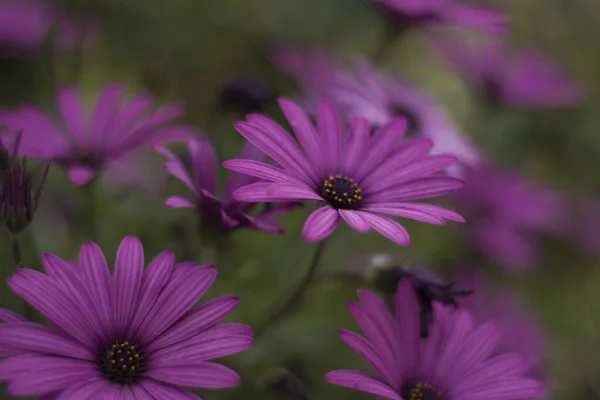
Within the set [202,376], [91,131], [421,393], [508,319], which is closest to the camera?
[202,376]

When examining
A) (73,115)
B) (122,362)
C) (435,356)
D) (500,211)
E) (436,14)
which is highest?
(436,14)

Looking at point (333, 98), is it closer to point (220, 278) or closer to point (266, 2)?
point (220, 278)

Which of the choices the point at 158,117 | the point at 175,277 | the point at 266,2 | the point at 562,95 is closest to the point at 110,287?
the point at 175,277

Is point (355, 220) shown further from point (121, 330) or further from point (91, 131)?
point (91, 131)

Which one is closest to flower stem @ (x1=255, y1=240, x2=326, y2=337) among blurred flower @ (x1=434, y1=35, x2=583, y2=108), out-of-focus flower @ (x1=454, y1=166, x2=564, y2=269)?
out-of-focus flower @ (x1=454, y1=166, x2=564, y2=269)

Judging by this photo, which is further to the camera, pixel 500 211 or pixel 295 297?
pixel 500 211

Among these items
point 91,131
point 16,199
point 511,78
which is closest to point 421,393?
point 16,199

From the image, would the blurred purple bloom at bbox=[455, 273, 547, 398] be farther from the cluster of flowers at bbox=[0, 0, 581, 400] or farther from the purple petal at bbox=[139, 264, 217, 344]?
the purple petal at bbox=[139, 264, 217, 344]
